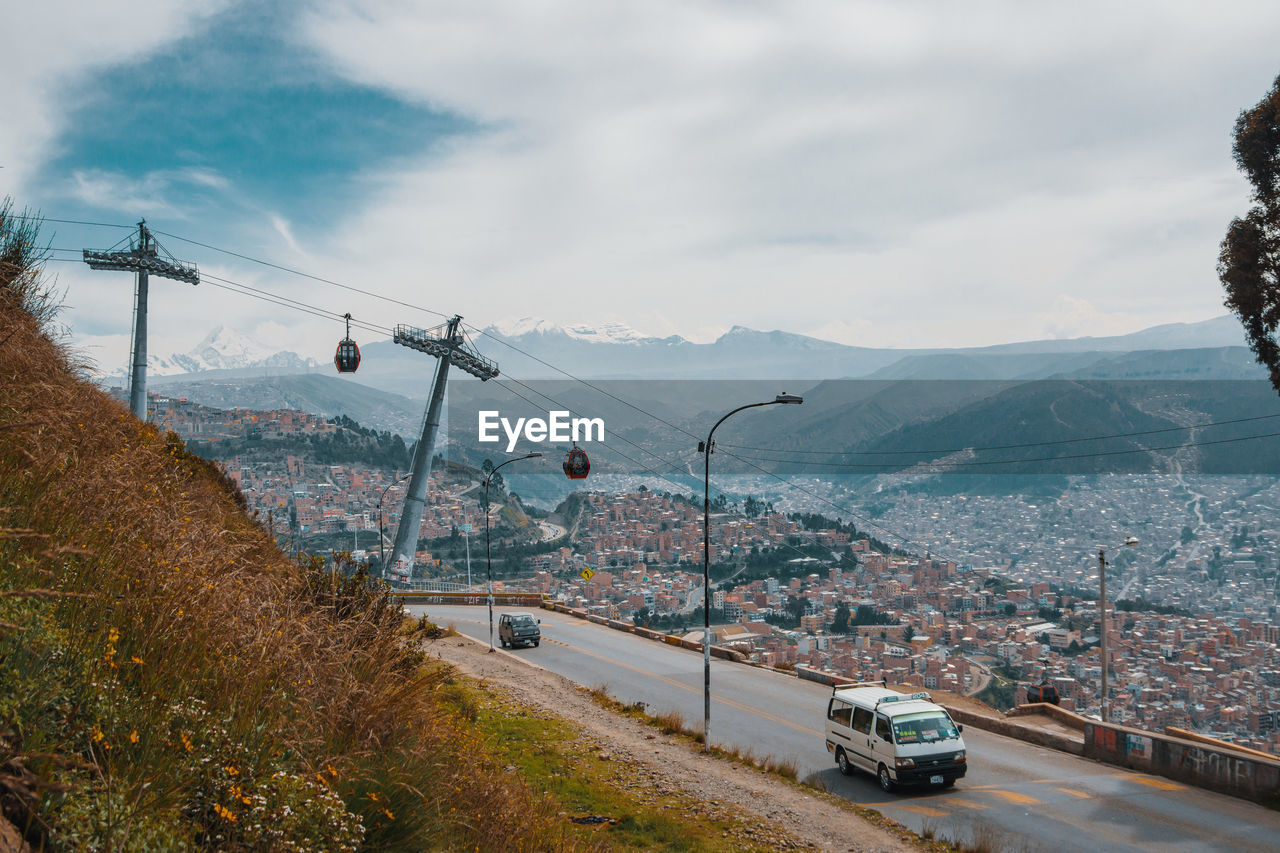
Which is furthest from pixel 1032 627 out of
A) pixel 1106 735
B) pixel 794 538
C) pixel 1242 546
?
pixel 1106 735

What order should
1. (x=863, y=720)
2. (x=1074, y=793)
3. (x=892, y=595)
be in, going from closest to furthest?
(x=1074, y=793) < (x=863, y=720) < (x=892, y=595)

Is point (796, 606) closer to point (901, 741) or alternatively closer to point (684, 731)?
point (684, 731)

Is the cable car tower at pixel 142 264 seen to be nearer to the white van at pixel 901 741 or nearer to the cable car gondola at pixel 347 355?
the cable car gondola at pixel 347 355

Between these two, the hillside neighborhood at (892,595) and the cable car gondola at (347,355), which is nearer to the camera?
the cable car gondola at (347,355)

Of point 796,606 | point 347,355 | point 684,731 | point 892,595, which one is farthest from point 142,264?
point 892,595

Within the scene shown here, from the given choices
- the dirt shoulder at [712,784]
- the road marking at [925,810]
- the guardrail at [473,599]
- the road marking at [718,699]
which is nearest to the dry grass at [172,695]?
the dirt shoulder at [712,784]

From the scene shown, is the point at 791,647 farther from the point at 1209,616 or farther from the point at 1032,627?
the point at 1209,616
